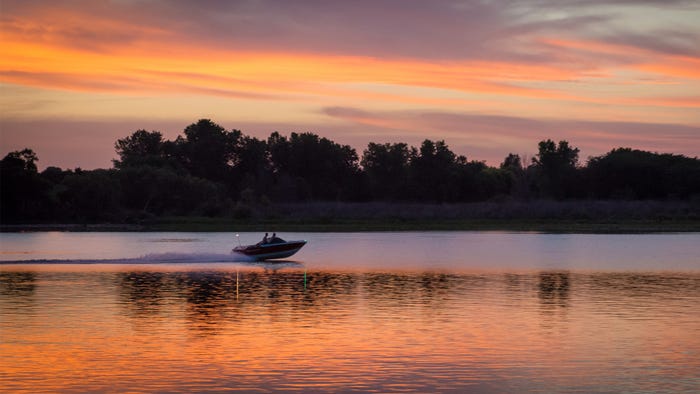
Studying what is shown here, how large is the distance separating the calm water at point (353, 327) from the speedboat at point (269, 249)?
6.85 ft

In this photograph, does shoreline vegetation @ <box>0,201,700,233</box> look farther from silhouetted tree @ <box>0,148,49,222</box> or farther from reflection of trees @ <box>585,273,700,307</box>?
reflection of trees @ <box>585,273,700,307</box>

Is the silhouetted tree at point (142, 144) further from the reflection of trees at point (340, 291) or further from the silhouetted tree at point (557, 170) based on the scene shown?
the reflection of trees at point (340, 291)

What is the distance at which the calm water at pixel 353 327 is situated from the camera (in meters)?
22.7

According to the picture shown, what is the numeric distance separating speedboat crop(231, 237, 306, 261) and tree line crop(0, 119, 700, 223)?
6716 centimetres

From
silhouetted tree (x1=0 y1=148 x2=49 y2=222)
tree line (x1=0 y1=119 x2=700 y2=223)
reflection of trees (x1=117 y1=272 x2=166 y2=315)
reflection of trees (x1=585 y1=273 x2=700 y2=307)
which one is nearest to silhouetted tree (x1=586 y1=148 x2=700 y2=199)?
tree line (x1=0 y1=119 x2=700 y2=223)

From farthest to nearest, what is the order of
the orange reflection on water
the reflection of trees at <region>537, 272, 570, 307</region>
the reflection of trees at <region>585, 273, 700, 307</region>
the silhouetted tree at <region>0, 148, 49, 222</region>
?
the silhouetted tree at <region>0, 148, 49, 222</region> → the reflection of trees at <region>585, 273, 700, 307</region> → the reflection of trees at <region>537, 272, 570, 307</region> → the orange reflection on water

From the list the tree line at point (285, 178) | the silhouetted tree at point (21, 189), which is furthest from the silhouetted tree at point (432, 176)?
the silhouetted tree at point (21, 189)

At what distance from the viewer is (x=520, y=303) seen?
38625 millimetres

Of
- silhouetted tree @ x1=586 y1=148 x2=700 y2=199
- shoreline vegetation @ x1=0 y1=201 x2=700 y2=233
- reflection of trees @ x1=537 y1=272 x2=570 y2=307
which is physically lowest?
reflection of trees @ x1=537 y1=272 x2=570 y2=307

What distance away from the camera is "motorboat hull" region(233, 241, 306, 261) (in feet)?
215

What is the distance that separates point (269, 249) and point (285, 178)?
97.4 m

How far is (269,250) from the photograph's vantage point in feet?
216

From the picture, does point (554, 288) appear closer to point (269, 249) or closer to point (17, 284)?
point (269, 249)

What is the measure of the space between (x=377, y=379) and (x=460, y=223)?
107921 mm
